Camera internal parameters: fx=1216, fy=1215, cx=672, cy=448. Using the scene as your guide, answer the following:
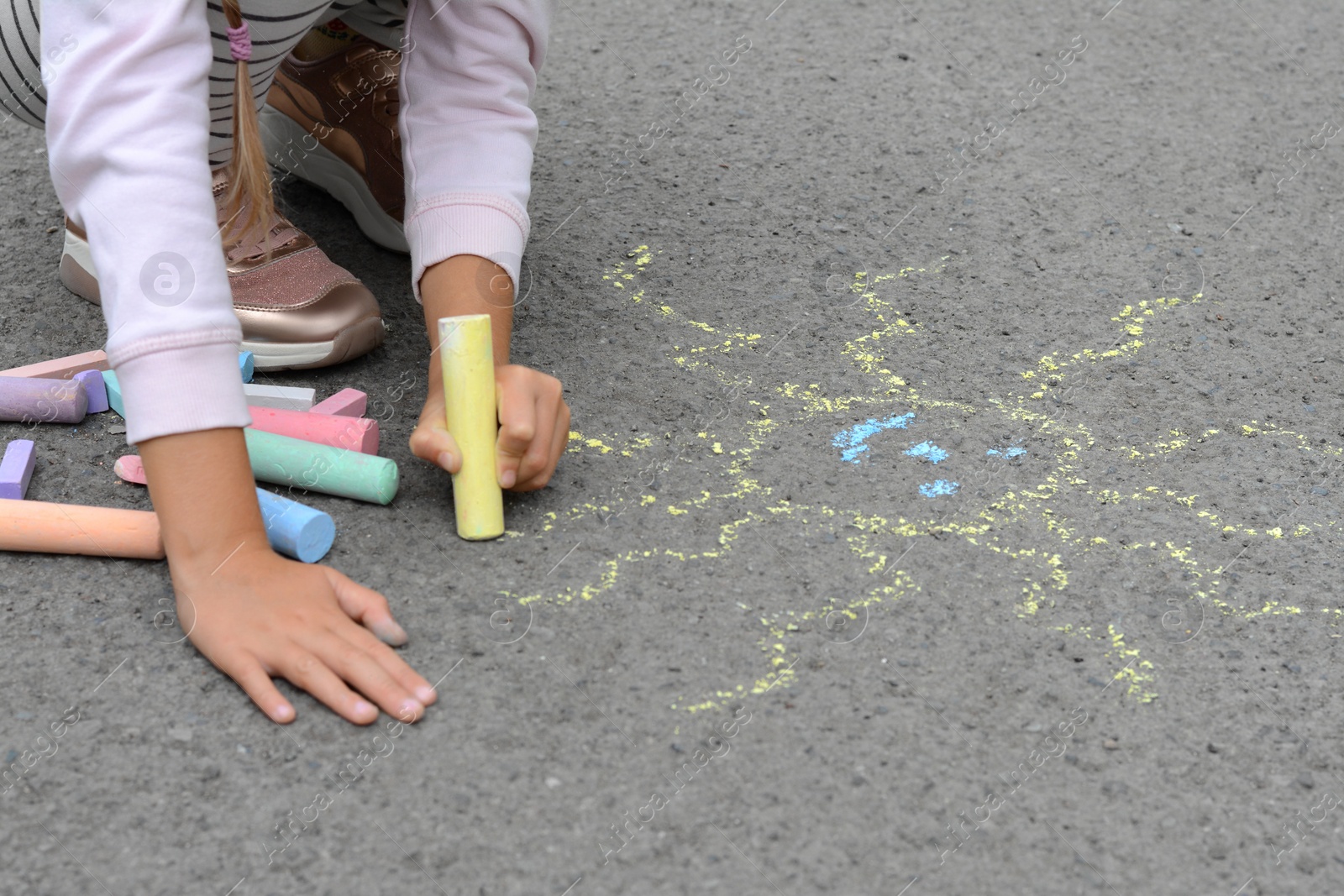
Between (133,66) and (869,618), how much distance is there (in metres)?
1.06

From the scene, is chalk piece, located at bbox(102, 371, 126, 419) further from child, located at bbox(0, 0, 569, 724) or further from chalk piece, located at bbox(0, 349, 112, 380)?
child, located at bbox(0, 0, 569, 724)

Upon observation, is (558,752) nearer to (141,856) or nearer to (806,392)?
(141,856)

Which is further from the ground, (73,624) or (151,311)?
(151,311)

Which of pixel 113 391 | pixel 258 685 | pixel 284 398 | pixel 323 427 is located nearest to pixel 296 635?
pixel 258 685

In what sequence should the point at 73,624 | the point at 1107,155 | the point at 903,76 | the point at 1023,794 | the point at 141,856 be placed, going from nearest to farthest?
the point at 141,856
the point at 1023,794
the point at 73,624
the point at 1107,155
the point at 903,76

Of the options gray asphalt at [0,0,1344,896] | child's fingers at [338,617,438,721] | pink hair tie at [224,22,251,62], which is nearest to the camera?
gray asphalt at [0,0,1344,896]

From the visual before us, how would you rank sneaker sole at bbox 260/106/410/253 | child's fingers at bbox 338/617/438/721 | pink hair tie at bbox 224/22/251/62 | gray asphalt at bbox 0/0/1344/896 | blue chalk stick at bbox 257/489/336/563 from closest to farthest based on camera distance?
gray asphalt at bbox 0/0/1344/896
child's fingers at bbox 338/617/438/721
blue chalk stick at bbox 257/489/336/563
pink hair tie at bbox 224/22/251/62
sneaker sole at bbox 260/106/410/253

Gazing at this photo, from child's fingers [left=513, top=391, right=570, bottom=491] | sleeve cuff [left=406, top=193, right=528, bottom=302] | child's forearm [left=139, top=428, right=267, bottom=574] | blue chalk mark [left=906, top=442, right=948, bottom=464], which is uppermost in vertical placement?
sleeve cuff [left=406, top=193, right=528, bottom=302]

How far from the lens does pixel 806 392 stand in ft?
6.40

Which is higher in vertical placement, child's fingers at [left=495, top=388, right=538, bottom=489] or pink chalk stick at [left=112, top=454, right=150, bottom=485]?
child's fingers at [left=495, top=388, right=538, bottom=489]

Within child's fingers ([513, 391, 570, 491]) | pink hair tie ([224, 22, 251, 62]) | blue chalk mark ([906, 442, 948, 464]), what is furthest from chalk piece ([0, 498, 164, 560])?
blue chalk mark ([906, 442, 948, 464])

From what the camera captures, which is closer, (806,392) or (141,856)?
(141,856)

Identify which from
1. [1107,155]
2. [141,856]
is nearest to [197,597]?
[141,856]

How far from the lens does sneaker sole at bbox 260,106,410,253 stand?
226cm
